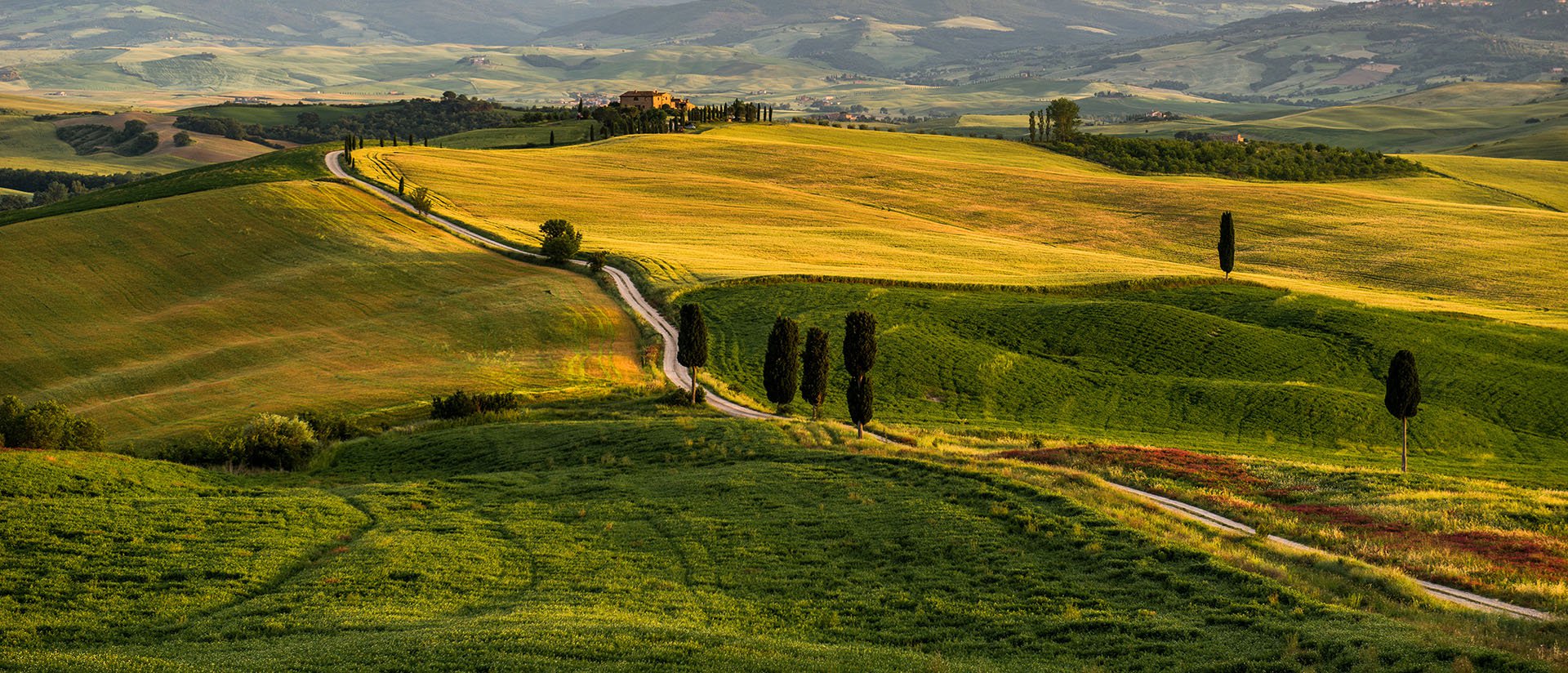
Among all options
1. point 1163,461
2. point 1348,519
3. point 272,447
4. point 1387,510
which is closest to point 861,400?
point 1163,461

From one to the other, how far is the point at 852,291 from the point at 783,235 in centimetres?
3080

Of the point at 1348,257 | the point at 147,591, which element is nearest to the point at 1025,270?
the point at 1348,257

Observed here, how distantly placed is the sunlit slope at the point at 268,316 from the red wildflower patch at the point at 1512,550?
4640 cm

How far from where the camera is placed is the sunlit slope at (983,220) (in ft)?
334

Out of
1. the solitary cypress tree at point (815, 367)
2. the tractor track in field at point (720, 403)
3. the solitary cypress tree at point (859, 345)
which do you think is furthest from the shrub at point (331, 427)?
the solitary cypress tree at point (859, 345)

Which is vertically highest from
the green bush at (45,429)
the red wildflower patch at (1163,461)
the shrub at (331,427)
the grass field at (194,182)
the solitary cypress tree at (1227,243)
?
the grass field at (194,182)

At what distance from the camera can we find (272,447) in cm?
5253

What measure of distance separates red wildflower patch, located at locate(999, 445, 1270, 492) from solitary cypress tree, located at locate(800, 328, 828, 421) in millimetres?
12769

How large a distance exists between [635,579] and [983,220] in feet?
355

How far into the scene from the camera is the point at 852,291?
86.9 m

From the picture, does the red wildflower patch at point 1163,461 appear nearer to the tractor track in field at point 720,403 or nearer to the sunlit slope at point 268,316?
the tractor track in field at point 720,403

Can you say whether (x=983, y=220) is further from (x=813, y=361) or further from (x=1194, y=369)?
(x=813, y=361)

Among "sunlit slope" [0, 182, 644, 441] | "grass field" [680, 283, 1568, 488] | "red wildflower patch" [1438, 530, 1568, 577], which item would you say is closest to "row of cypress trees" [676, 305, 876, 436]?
"grass field" [680, 283, 1568, 488]

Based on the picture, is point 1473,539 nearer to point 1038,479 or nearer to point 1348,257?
point 1038,479
